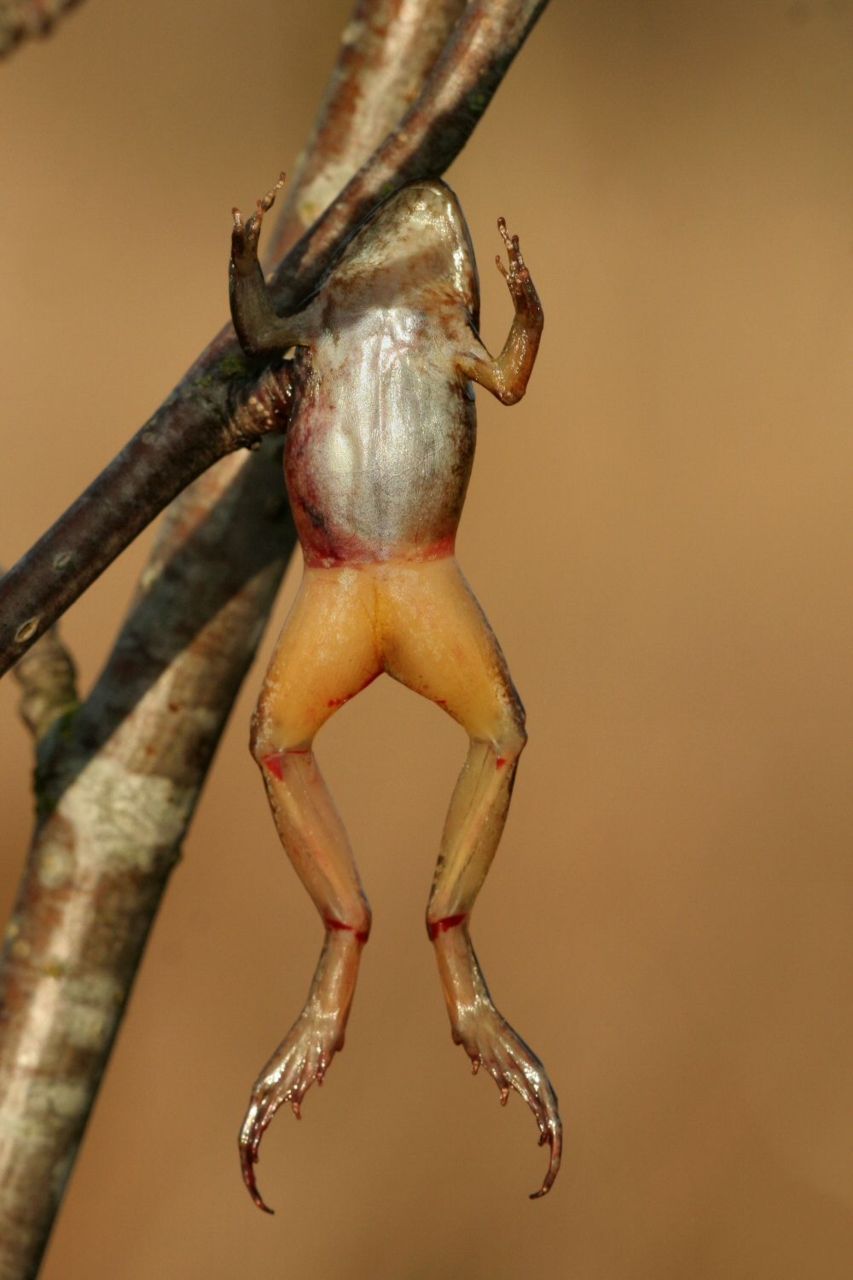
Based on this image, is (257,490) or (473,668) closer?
(473,668)

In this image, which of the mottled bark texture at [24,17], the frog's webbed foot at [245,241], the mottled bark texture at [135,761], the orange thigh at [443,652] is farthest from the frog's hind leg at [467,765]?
the mottled bark texture at [24,17]

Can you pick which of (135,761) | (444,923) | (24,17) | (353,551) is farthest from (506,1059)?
(24,17)

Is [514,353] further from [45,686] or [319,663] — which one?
[45,686]

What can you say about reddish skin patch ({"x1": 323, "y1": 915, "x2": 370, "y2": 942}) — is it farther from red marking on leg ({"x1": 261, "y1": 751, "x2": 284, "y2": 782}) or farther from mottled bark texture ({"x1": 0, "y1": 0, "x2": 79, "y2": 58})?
mottled bark texture ({"x1": 0, "y1": 0, "x2": 79, "y2": 58})

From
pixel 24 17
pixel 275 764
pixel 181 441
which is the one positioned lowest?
pixel 275 764

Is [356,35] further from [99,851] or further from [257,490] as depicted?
[99,851]

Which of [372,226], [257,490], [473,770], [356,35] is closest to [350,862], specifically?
[473,770]

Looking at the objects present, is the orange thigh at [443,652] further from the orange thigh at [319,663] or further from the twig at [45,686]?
the twig at [45,686]
